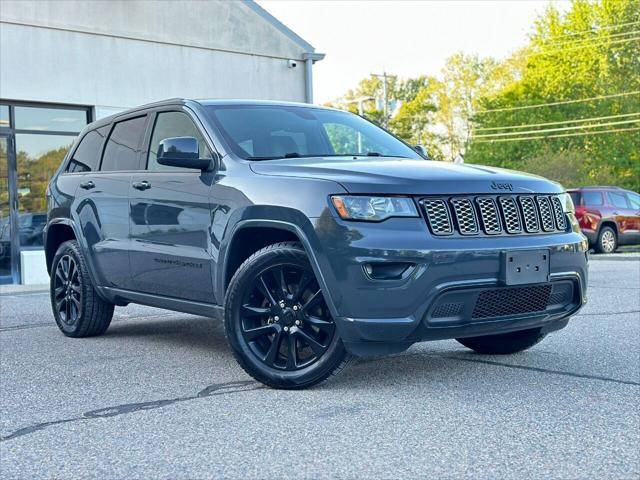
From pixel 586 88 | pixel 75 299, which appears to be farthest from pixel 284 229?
pixel 586 88

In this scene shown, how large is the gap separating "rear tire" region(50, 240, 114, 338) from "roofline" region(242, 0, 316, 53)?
12.2 metres

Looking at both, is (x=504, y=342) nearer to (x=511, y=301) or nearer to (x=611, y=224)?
(x=511, y=301)

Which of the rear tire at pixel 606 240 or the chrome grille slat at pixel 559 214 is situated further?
the rear tire at pixel 606 240

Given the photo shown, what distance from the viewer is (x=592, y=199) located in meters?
22.5

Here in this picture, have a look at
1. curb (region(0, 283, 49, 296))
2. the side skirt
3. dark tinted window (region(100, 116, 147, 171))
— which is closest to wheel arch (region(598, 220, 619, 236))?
curb (region(0, 283, 49, 296))

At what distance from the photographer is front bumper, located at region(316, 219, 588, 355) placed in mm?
4676

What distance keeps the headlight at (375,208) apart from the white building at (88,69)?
466 inches

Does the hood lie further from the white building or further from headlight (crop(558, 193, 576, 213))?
the white building

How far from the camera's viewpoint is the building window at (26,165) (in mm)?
15464

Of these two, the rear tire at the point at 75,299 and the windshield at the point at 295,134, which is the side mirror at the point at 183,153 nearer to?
the windshield at the point at 295,134

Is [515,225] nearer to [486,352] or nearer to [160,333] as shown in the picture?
[486,352]

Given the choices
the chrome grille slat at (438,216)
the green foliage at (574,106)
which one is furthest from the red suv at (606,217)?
the green foliage at (574,106)

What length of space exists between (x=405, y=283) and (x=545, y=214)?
1.11 meters

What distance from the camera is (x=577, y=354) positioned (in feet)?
20.0
